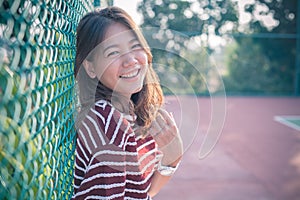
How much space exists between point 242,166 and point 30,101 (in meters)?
3.62

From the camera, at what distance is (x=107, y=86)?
1054 millimetres

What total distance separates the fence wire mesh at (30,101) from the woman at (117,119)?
8cm

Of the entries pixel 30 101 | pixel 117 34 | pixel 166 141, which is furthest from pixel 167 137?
pixel 30 101

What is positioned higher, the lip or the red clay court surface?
the lip

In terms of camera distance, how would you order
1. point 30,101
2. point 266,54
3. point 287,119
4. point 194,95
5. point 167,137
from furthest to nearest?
point 266,54 → point 287,119 → point 194,95 → point 167,137 → point 30,101

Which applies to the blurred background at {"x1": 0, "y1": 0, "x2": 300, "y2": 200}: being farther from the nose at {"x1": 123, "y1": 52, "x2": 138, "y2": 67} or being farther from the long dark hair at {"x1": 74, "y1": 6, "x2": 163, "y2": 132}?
the nose at {"x1": 123, "y1": 52, "x2": 138, "y2": 67}

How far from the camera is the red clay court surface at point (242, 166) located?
124 inches

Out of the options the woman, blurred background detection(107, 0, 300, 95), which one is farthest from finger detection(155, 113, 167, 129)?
blurred background detection(107, 0, 300, 95)

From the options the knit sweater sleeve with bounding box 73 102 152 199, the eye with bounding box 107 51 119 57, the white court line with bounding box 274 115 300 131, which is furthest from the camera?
the white court line with bounding box 274 115 300 131

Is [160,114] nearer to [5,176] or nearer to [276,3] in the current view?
[5,176]

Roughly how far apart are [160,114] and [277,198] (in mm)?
2253

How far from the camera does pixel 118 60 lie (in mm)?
1032

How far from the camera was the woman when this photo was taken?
90 centimetres

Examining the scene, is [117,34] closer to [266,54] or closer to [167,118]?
[167,118]
